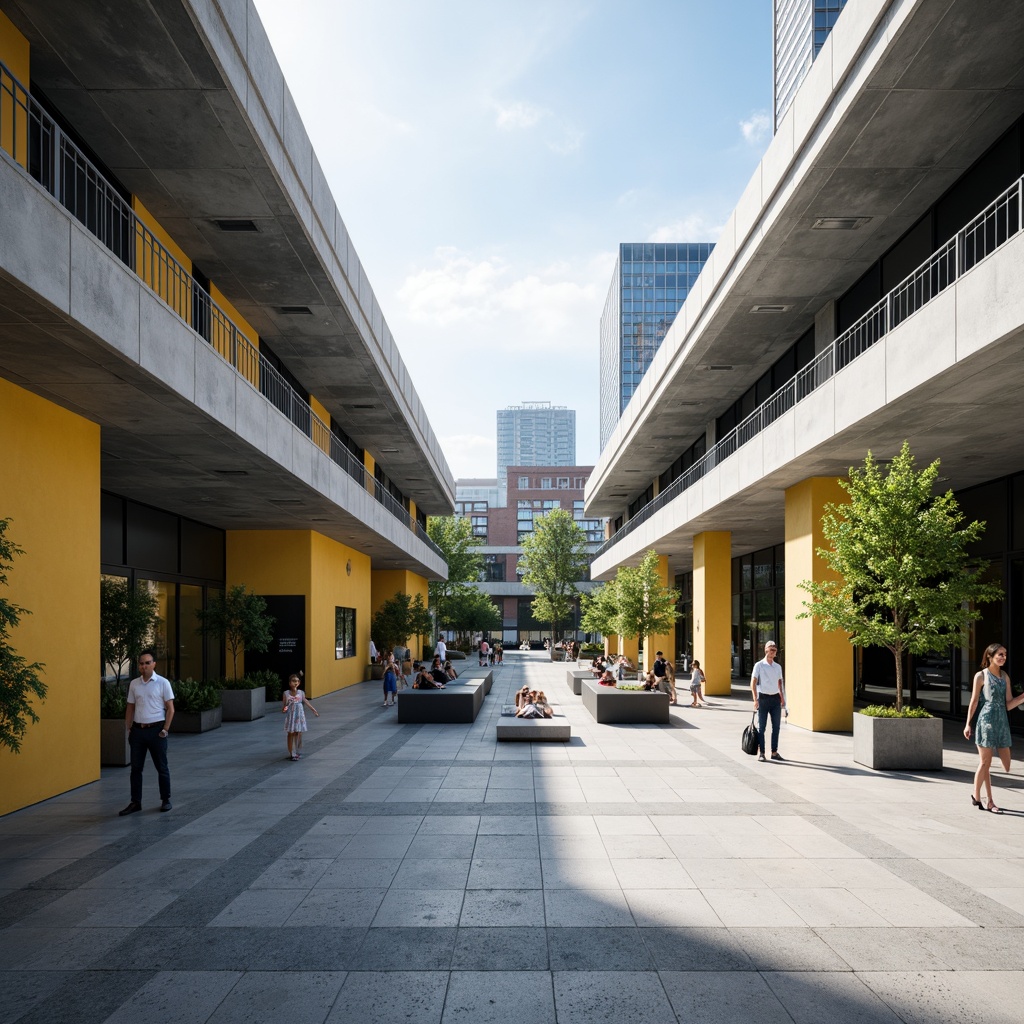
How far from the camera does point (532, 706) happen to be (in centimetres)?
1702

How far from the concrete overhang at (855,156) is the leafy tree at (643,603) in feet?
24.5

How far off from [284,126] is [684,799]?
1055 centimetres

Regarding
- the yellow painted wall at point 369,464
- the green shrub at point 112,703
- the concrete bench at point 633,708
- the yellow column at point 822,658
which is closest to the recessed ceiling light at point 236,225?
the green shrub at point 112,703

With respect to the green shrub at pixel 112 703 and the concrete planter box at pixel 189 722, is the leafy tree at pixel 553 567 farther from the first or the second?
the green shrub at pixel 112 703

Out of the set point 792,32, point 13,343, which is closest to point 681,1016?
point 13,343

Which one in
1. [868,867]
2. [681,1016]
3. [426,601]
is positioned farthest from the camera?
[426,601]

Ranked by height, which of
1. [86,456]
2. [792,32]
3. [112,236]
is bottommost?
[86,456]

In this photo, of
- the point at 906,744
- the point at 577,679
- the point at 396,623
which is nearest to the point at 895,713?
the point at 906,744

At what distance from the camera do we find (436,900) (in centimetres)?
677

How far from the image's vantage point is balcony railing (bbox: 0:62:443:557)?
29.7 feet

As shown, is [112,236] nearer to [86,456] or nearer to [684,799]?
[86,456]

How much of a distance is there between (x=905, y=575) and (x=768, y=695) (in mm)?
2828

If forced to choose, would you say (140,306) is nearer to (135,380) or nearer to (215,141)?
(135,380)

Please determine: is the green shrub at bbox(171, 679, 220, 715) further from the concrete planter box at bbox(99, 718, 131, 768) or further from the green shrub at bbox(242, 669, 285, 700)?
the concrete planter box at bbox(99, 718, 131, 768)
